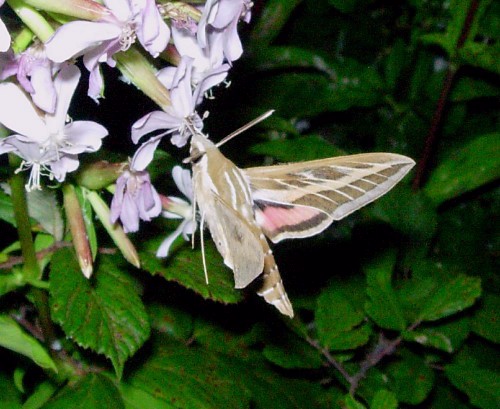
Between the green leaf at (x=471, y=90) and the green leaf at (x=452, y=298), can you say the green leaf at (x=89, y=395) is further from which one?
the green leaf at (x=471, y=90)

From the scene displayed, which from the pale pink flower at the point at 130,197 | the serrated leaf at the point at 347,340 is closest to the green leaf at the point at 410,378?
the serrated leaf at the point at 347,340

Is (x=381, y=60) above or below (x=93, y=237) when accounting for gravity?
below

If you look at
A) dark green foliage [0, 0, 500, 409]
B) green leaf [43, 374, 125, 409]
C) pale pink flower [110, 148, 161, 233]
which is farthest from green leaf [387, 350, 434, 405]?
pale pink flower [110, 148, 161, 233]

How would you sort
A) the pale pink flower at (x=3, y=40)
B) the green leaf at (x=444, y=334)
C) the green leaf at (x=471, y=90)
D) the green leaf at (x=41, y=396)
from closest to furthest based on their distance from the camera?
the pale pink flower at (x=3, y=40) → the green leaf at (x=41, y=396) → the green leaf at (x=444, y=334) → the green leaf at (x=471, y=90)

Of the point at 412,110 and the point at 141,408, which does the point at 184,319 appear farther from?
the point at 412,110

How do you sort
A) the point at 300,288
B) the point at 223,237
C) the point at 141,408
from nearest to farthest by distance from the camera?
the point at 223,237 < the point at 141,408 < the point at 300,288

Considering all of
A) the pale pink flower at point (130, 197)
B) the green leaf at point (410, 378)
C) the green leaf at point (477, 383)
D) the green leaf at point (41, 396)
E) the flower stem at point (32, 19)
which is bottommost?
the green leaf at point (410, 378)

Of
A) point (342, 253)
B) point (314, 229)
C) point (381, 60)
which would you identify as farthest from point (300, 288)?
point (381, 60)
